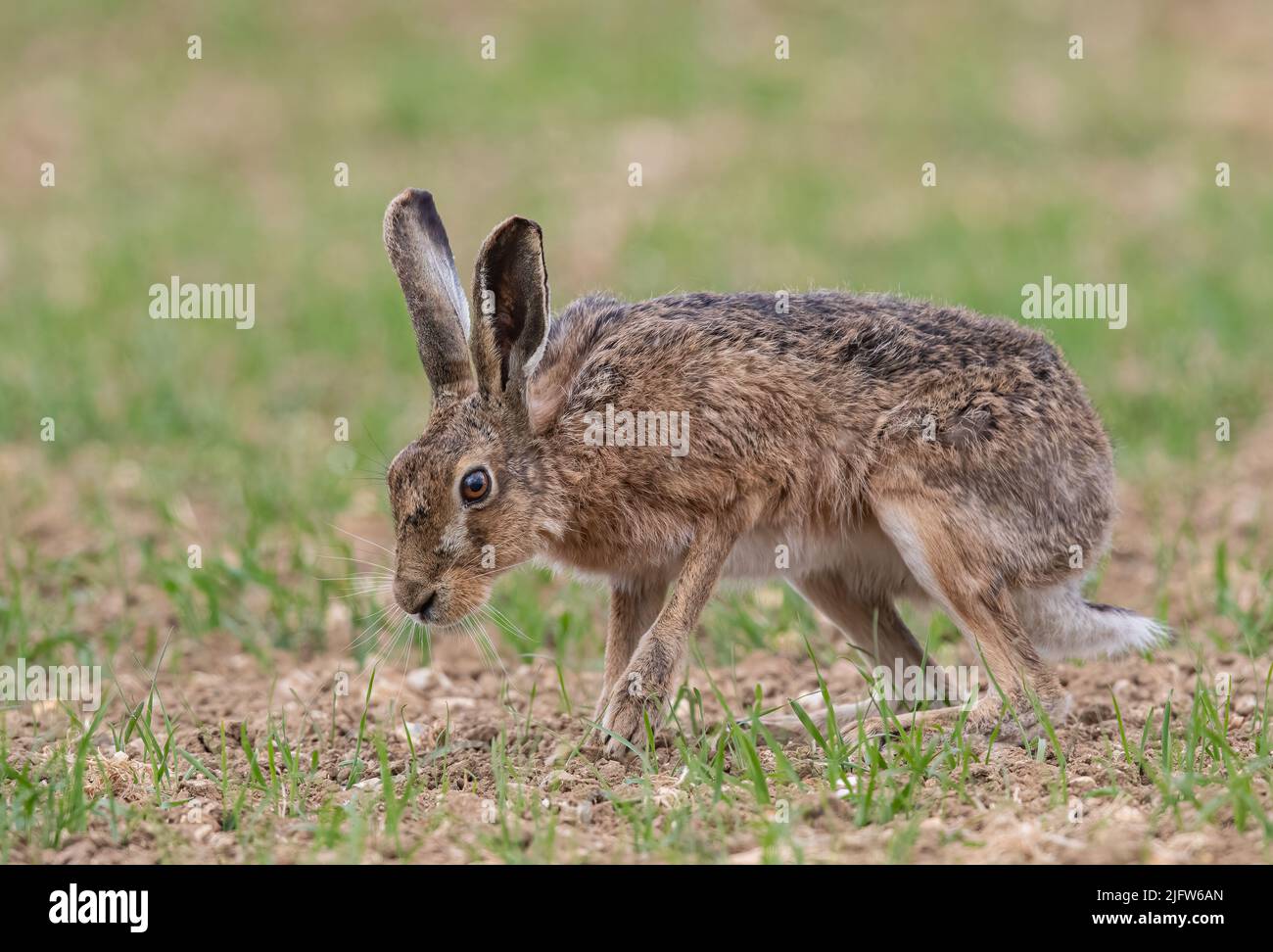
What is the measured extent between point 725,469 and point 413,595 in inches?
42.0

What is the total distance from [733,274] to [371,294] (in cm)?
263

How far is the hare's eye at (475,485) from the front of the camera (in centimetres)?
505

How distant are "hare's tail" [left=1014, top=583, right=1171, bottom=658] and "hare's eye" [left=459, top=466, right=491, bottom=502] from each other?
1.87 meters

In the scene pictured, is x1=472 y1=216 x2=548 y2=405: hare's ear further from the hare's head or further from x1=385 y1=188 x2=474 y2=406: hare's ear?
x1=385 y1=188 x2=474 y2=406: hare's ear

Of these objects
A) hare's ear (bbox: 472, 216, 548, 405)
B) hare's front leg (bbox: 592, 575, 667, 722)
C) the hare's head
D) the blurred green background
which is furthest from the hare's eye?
the blurred green background

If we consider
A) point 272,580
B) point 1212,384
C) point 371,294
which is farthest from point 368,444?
point 1212,384

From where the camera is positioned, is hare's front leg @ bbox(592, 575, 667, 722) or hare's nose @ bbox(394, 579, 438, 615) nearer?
hare's nose @ bbox(394, 579, 438, 615)

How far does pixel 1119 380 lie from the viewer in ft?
31.5

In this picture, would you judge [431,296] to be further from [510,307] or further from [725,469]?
[725,469]

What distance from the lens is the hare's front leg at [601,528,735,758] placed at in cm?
506

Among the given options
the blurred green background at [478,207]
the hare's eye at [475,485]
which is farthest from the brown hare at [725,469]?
the blurred green background at [478,207]

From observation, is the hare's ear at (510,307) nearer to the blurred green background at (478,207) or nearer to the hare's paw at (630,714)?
the hare's paw at (630,714)

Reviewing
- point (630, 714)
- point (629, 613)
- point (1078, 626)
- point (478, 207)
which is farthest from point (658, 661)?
point (478, 207)
